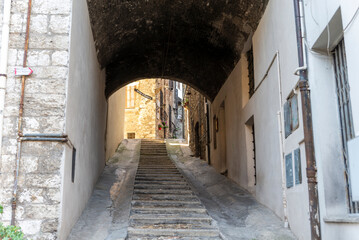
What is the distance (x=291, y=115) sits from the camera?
521 centimetres

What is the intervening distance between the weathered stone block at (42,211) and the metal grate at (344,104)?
312 centimetres

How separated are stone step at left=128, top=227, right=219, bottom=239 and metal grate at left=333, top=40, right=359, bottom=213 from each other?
2.19 meters

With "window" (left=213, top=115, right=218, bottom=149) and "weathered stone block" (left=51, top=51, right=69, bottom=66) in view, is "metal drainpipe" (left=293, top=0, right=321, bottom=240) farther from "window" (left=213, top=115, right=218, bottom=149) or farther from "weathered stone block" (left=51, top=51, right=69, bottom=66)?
"window" (left=213, top=115, right=218, bottom=149)

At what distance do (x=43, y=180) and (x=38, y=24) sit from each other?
189 centimetres

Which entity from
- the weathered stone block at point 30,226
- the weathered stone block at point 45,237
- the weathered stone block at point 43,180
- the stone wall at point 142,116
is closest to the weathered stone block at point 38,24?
the weathered stone block at point 43,180

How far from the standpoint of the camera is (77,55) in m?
5.55

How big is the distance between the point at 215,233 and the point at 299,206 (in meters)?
1.36

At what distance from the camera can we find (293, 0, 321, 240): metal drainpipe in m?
4.23

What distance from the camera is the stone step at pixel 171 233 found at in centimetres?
556

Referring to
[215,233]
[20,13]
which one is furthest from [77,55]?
[215,233]

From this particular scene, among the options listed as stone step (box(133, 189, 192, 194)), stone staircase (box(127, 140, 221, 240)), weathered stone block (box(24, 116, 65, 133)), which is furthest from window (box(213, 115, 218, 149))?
weathered stone block (box(24, 116, 65, 133))

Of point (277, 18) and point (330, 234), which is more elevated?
point (277, 18)

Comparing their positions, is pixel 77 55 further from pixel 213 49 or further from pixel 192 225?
pixel 213 49

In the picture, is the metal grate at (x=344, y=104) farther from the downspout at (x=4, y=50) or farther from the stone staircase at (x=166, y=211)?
the downspout at (x=4, y=50)
